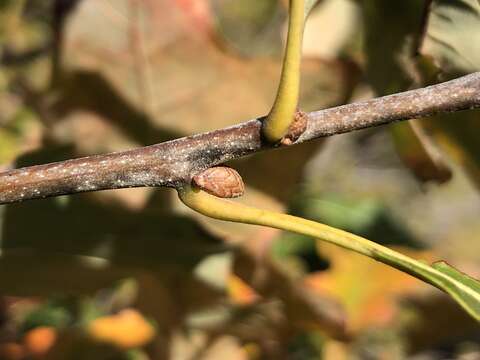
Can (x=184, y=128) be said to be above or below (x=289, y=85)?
above

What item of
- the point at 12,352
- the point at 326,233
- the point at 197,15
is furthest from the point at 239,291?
the point at 326,233

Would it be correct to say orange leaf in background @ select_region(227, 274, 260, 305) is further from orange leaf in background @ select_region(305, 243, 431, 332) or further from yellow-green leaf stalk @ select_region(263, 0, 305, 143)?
yellow-green leaf stalk @ select_region(263, 0, 305, 143)

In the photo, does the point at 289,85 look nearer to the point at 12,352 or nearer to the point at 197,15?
the point at 197,15

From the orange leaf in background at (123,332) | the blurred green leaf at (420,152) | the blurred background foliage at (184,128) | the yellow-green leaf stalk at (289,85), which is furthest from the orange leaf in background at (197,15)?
the orange leaf in background at (123,332)

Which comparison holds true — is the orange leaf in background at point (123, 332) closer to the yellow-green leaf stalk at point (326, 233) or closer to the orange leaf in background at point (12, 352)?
the orange leaf in background at point (12, 352)

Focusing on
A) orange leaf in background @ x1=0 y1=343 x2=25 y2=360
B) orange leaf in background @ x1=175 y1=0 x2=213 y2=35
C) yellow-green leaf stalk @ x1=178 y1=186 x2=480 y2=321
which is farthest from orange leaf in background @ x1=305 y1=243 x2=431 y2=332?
yellow-green leaf stalk @ x1=178 y1=186 x2=480 y2=321

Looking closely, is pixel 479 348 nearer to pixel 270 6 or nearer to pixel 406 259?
pixel 270 6
